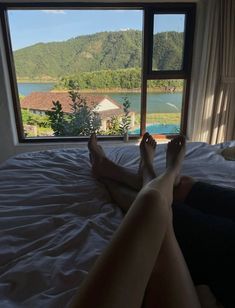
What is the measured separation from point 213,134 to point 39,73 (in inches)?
71.3

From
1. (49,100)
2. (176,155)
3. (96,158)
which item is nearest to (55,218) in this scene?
(96,158)

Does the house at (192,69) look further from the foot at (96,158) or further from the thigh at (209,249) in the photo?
the thigh at (209,249)

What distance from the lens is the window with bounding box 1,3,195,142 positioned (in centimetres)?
247

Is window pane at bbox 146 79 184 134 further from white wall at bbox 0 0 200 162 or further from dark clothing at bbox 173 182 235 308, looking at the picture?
dark clothing at bbox 173 182 235 308

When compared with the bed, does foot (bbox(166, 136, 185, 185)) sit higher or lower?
higher

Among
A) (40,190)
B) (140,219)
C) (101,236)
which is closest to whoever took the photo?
(140,219)

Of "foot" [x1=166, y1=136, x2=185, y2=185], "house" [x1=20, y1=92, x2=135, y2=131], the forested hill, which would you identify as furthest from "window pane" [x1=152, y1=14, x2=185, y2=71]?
"foot" [x1=166, y1=136, x2=185, y2=185]

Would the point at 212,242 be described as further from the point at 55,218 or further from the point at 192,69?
the point at 192,69

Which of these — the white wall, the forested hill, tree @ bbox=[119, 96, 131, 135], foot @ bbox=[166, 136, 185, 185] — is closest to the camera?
Answer: foot @ bbox=[166, 136, 185, 185]

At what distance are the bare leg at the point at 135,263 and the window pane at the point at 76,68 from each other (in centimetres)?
222

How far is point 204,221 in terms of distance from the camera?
720 mm

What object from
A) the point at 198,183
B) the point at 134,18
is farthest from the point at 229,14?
the point at 198,183

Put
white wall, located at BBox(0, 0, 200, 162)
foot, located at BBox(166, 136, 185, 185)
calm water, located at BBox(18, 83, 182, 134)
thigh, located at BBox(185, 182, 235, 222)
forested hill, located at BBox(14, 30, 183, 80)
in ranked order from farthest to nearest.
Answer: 1. calm water, located at BBox(18, 83, 182, 134)
2. forested hill, located at BBox(14, 30, 183, 80)
3. white wall, located at BBox(0, 0, 200, 162)
4. foot, located at BBox(166, 136, 185, 185)
5. thigh, located at BBox(185, 182, 235, 222)

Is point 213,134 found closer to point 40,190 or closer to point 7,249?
point 40,190
